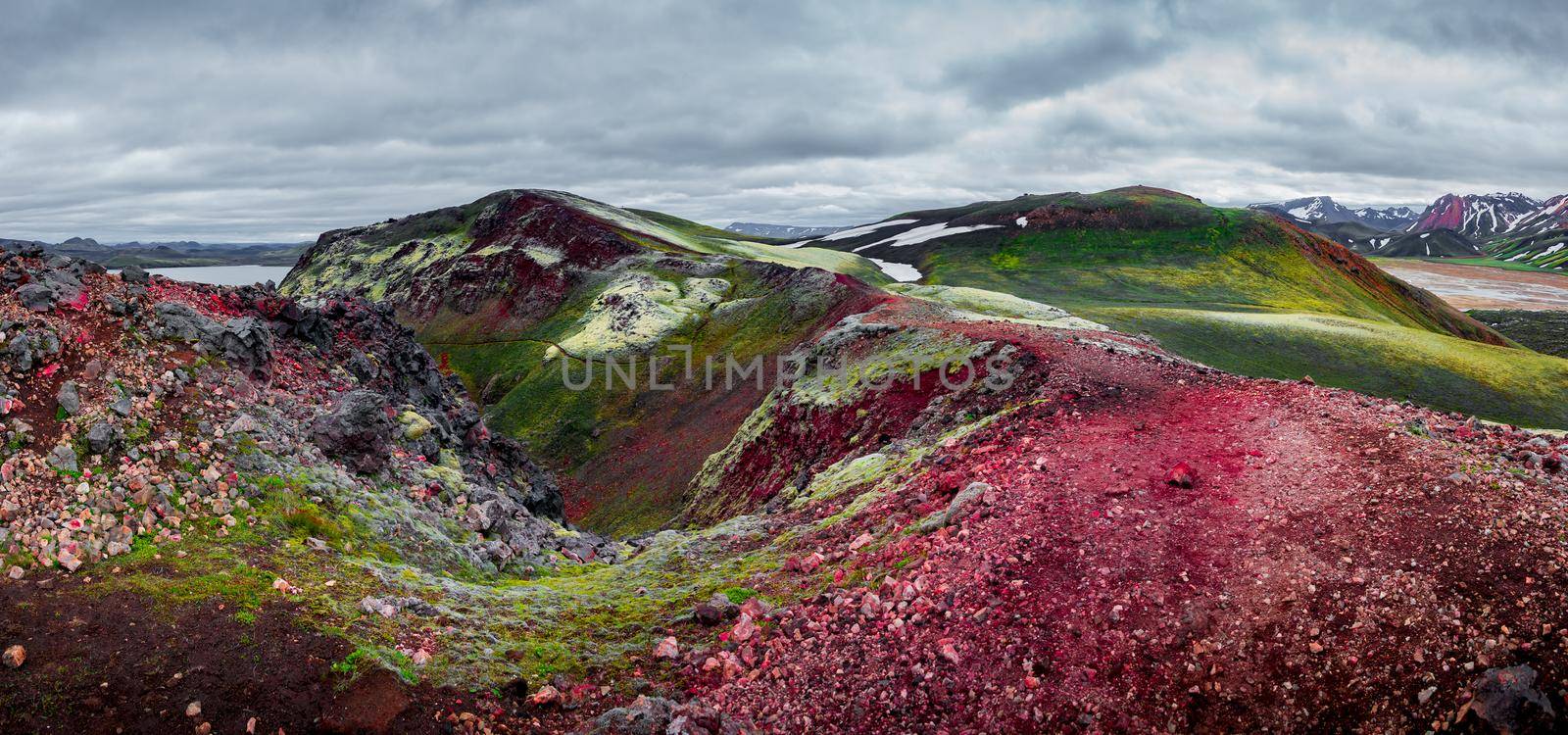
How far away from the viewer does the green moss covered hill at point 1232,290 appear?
4928cm

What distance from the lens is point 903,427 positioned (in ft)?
88.5

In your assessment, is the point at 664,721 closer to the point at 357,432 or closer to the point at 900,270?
the point at 357,432

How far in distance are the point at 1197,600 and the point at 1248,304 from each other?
288ft

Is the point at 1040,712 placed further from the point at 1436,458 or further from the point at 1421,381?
the point at 1421,381

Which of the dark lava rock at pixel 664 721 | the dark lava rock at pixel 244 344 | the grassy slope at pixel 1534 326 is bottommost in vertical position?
the grassy slope at pixel 1534 326

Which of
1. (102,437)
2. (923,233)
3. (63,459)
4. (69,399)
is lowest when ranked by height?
(63,459)

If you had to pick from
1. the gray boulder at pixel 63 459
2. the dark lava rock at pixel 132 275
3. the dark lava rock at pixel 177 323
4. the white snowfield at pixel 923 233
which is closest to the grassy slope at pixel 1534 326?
the white snowfield at pixel 923 233

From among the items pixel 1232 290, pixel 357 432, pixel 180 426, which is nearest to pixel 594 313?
pixel 357 432

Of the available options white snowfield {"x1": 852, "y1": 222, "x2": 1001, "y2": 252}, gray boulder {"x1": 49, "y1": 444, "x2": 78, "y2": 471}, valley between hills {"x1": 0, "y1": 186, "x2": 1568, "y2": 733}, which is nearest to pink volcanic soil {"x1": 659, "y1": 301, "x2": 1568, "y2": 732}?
valley between hills {"x1": 0, "y1": 186, "x2": 1568, "y2": 733}

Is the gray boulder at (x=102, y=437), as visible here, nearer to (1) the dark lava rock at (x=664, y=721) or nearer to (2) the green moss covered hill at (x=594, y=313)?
(1) the dark lava rock at (x=664, y=721)

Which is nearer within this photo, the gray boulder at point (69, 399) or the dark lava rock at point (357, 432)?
the gray boulder at point (69, 399)

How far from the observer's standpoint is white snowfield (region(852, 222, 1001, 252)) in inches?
5699

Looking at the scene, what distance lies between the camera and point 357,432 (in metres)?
18.7

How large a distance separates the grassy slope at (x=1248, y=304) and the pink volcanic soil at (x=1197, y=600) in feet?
132
